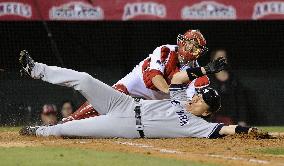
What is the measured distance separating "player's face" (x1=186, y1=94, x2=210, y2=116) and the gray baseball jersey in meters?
0.07

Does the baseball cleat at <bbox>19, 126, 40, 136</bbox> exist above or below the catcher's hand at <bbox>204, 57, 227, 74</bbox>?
below

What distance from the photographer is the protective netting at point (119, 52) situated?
1364 cm

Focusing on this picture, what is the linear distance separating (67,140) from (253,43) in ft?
22.8

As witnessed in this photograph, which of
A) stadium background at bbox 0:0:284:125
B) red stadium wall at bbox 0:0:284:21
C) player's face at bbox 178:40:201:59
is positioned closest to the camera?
player's face at bbox 178:40:201:59

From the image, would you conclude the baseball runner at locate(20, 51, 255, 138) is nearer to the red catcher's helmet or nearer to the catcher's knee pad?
the red catcher's helmet

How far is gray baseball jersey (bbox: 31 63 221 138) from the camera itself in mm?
7945

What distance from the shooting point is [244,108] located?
551 inches

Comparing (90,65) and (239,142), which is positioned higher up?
(90,65)

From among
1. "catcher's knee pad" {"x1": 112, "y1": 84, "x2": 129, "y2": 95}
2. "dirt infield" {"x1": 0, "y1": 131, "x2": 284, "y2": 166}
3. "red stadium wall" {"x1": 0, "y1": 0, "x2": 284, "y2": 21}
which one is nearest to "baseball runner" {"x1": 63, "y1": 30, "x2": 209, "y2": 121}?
"catcher's knee pad" {"x1": 112, "y1": 84, "x2": 129, "y2": 95}

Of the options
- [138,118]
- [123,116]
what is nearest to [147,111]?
[138,118]

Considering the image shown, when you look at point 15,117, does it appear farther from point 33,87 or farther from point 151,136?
point 151,136

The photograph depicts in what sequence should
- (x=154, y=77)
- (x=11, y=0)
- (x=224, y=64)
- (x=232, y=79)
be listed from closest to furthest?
(x=224, y=64)
(x=154, y=77)
(x=11, y=0)
(x=232, y=79)

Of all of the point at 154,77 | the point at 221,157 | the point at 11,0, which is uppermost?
the point at 11,0

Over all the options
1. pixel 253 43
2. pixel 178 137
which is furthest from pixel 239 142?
pixel 253 43
